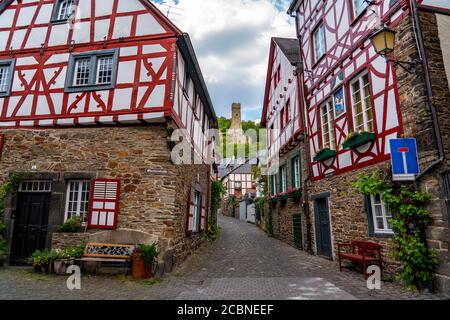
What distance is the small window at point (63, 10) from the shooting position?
8391mm

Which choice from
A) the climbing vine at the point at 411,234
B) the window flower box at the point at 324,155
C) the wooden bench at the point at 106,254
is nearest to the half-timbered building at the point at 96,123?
the wooden bench at the point at 106,254

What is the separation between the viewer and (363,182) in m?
5.59

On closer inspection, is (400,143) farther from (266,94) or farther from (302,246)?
(266,94)

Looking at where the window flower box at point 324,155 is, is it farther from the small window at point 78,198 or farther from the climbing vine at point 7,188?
the climbing vine at point 7,188

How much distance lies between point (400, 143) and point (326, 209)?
12.4 ft

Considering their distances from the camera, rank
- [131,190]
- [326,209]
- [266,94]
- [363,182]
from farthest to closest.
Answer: [266,94] → [326,209] → [131,190] → [363,182]

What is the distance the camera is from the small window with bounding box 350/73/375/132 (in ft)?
20.5

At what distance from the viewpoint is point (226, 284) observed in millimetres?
5488

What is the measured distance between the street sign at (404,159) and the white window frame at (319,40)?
4.64 metres

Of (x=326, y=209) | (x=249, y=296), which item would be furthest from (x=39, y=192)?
(x=326, y=209)

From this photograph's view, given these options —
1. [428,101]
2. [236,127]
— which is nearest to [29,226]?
[428,101]

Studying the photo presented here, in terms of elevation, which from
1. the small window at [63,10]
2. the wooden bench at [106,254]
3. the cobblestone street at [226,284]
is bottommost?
the cobblestone street at [226,284]

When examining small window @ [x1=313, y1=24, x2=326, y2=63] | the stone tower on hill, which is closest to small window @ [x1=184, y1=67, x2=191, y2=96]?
small window @ [x1=313, y1=24, x2=326, y2=63]
